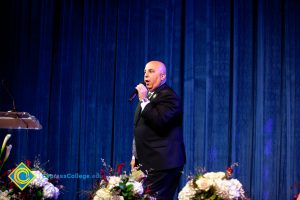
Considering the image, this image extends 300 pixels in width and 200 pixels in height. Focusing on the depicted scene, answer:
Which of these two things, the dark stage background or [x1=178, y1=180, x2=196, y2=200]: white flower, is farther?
the dark stage background

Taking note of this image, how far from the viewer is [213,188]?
2289 millimetres

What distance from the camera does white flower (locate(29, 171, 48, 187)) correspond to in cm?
266

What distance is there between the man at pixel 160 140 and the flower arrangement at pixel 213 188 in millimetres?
1041

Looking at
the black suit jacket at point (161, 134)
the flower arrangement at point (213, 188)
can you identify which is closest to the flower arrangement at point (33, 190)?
the flower arrangement at point (213, 188)

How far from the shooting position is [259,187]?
5.75m

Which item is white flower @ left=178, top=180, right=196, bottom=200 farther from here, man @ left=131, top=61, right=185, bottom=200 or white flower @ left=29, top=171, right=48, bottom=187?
man @ left=131, top=61, right=185, bottom=200

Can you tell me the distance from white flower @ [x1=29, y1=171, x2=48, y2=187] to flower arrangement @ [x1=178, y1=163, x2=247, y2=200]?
0.84 m

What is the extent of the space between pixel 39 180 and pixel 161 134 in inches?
42.9

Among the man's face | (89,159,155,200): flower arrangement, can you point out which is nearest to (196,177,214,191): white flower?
(89,159,155,200): flower arrangement

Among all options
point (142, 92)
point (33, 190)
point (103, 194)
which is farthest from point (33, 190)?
point (142, 92)

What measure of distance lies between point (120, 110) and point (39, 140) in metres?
0.99

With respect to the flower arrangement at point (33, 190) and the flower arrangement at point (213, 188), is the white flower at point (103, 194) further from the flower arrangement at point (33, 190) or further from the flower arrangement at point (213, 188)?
the flower arrangement at point (33, 190)

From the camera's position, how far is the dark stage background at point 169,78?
18.2 feet

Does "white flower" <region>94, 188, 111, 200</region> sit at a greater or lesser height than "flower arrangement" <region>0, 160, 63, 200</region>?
greater
